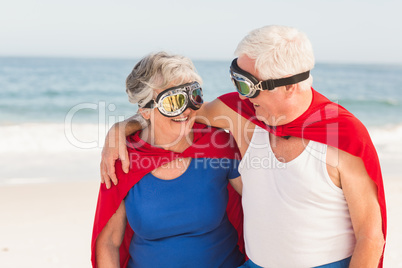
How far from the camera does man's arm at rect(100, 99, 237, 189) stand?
2.69m

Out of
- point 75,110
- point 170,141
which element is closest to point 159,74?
point 170,141

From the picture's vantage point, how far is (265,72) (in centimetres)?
224

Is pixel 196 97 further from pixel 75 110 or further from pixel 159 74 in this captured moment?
pixel 75 110

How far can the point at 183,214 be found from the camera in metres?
2.65

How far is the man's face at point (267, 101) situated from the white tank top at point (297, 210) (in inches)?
4.0

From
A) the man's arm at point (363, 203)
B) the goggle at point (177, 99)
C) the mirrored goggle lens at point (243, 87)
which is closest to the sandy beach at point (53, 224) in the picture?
the goggle at point (177, 99)

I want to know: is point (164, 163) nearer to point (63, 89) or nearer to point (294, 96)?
point (294, 96)

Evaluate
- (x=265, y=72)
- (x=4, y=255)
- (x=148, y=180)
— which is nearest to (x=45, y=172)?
(x=4, y=255)

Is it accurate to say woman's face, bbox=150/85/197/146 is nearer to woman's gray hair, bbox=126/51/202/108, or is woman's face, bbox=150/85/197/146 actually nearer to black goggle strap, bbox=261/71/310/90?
woman's gray hair, bbox=126/51/202/108

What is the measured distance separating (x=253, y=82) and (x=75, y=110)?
42.9ft

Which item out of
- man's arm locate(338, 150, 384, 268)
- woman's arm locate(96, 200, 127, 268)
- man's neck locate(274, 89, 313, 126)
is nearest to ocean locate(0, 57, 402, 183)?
woman's arm locate(96, 200, 127, 268)

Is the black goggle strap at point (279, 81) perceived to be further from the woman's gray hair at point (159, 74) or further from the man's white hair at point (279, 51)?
the woman's gray hair at point (159, 74)

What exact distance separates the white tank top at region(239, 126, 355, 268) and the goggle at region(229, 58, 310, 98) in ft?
0.90

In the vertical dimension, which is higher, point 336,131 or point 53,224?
point 336,131
